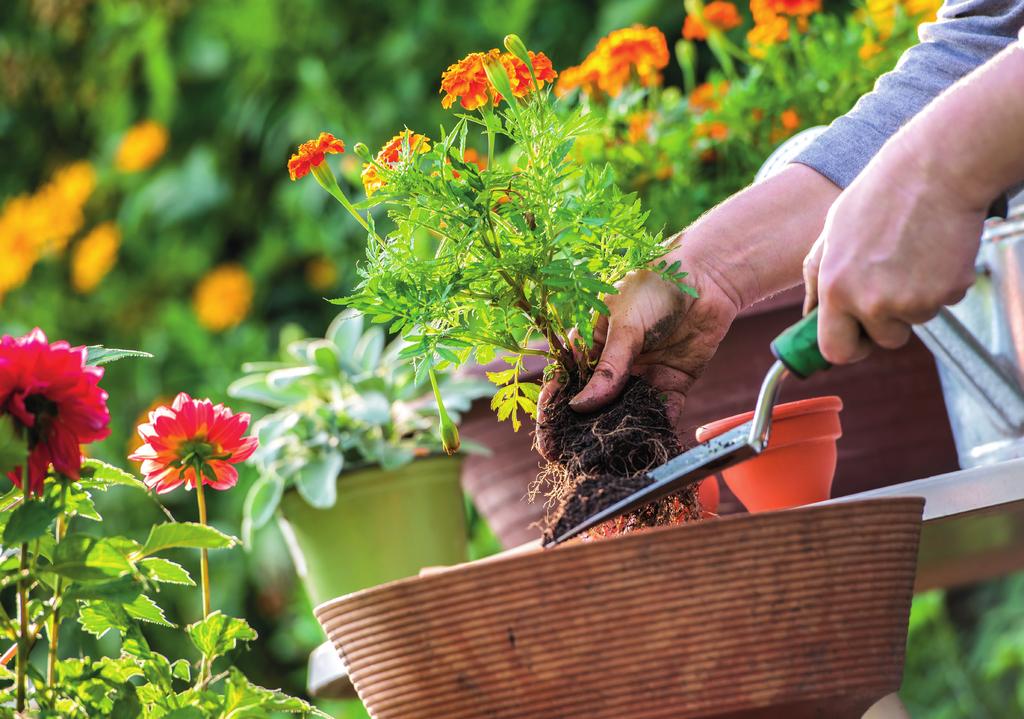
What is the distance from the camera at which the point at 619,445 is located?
3.16 feet

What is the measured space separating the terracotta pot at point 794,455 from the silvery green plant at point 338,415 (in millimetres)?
700

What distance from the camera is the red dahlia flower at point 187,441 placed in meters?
0.96

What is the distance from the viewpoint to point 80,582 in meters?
0.83

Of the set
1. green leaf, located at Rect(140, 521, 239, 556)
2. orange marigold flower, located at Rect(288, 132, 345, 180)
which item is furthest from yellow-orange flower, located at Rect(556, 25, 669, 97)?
green leaf, located at Rect(140, 521, 239, 556)

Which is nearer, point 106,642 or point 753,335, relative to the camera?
point 753,335

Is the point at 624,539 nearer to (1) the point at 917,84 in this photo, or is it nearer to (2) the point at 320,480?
(1) the point at 917,84

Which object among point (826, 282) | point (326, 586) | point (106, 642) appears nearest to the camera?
point (826, 282)

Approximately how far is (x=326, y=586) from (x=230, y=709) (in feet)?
2.95

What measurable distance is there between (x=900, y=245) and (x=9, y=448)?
61 cm

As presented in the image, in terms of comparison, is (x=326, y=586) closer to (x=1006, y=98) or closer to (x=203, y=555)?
(x=203, y=555)

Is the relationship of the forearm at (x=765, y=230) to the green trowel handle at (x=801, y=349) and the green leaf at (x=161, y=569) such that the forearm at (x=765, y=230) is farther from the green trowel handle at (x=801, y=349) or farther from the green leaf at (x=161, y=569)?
the green leaf at (x=161, y=569)

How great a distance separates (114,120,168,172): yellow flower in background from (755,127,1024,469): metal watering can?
8.01ft

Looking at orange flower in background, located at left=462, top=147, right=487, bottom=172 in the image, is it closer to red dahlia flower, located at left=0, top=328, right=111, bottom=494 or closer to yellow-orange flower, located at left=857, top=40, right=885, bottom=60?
red dahlia flower, located at left=0, top=328, right=111, bottom=494

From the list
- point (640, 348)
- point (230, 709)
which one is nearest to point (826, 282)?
point (640, 348)
